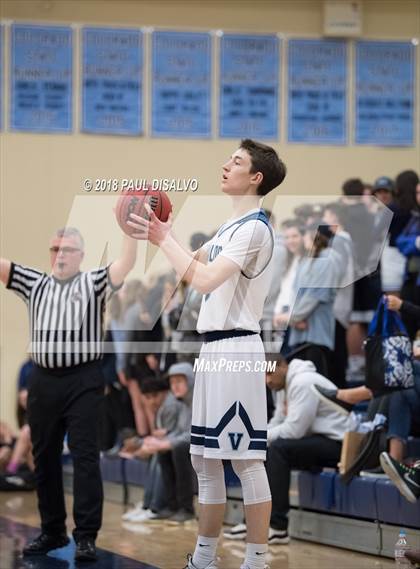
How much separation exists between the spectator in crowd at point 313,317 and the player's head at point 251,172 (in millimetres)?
2373

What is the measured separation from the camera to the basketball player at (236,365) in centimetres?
437

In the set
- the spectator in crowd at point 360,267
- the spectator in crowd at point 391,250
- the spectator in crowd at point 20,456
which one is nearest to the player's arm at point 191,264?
the spectator in crowd at point 360,267

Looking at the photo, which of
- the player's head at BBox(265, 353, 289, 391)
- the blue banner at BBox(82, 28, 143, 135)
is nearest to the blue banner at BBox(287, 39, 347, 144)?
the blue banner at BBox(82, 28, 143, 135)

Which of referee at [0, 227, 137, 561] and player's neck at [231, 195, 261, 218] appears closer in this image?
player's neck at [231, 195, 261, 218]

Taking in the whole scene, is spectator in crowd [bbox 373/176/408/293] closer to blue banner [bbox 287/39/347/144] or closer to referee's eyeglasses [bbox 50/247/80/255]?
blue banner [bbox 287/39/347/144]

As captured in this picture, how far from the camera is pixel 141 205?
14.5 ft

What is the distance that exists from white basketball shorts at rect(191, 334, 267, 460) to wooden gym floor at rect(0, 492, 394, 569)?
130 cm

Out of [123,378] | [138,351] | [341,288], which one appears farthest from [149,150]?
[123,378]

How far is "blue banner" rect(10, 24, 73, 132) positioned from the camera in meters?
8.80

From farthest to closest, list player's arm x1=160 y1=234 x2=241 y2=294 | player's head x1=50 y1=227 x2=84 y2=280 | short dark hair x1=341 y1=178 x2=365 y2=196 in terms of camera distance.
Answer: short dark hair x1=341 y1=178 x2=365 y2=196
player's head x1=50 y1=227 x2=84 y2=280
player's arm x1=160 y1=234 x2=241 y2=294

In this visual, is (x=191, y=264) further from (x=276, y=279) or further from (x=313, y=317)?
(x=313, y=317)

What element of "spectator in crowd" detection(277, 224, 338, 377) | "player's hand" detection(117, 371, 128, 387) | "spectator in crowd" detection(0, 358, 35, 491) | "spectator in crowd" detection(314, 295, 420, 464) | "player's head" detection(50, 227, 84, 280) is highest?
"player's head" detection(50, 227, 84, 280)

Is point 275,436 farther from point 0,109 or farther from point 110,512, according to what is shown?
point 0,109

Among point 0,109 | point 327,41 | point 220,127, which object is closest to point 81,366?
Result: point 0,109
